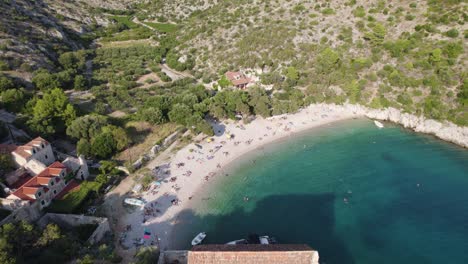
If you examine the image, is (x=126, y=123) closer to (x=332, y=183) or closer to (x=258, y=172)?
(x=258, y=172)

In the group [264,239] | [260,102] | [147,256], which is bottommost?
[264,239]

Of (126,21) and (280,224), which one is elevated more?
(126,21)

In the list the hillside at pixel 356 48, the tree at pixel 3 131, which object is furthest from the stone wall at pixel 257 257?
the hillside at pixel 356 48

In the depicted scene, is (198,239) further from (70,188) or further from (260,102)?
(260,102)

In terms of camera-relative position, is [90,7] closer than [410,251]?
No

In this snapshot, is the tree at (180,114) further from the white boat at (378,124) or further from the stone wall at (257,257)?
the white boat at (378,124)

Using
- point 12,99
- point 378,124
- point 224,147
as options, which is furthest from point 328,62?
point 12,99

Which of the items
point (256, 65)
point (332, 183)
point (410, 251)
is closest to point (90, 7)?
point (256, 65)

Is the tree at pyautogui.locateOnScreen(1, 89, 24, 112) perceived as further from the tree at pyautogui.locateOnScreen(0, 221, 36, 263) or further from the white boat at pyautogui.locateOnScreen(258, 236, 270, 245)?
the white boat at pyautogui.locateOnScreen(258, 236, 270, 245)

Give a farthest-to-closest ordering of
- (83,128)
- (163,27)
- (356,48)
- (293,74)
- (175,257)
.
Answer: (163,27) → (356,48) → (293,74) → (83,128) → (175,257)
